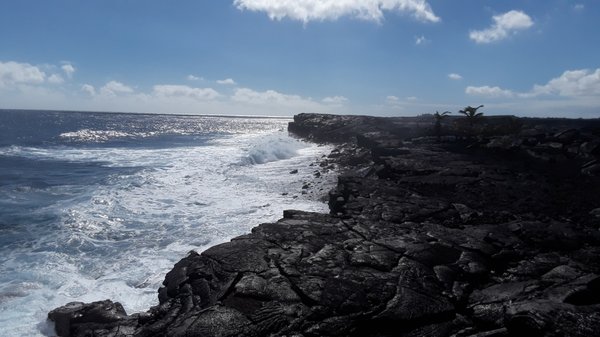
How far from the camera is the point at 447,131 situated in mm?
36906

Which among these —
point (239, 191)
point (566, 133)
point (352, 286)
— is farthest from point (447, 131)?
point (352, 286)

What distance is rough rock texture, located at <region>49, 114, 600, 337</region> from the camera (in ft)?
21.2

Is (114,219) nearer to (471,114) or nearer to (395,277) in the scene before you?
(395,277)

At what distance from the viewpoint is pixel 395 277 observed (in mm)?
7953

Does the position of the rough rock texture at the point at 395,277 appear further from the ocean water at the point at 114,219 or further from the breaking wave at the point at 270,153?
the breaking wave at the point at 270,153

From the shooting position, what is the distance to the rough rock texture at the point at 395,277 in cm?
645

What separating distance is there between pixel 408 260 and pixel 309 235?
2757 millimetres

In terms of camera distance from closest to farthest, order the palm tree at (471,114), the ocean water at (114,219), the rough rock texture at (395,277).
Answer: the rough rock texture at (395,277), the ocean water at (114,219), the palm tree at (471,114)

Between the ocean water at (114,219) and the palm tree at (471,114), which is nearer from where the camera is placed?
the ocean water at (114,219)

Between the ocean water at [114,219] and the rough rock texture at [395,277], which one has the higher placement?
the rough rock texture at [395,277]

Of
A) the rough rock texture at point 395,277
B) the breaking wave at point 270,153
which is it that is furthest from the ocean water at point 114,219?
the breaking wave at point 270,153

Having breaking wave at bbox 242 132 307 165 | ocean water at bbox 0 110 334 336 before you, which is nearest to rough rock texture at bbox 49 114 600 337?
ocean water at bbox 0 110 334 336

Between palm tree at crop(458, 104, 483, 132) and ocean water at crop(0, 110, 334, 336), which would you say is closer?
ocean water at crop(0, 110, 334, 336)

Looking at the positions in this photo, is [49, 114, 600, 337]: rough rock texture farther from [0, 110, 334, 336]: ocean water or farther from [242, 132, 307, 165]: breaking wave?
[242, 132, 307, 165]: breaking wave
